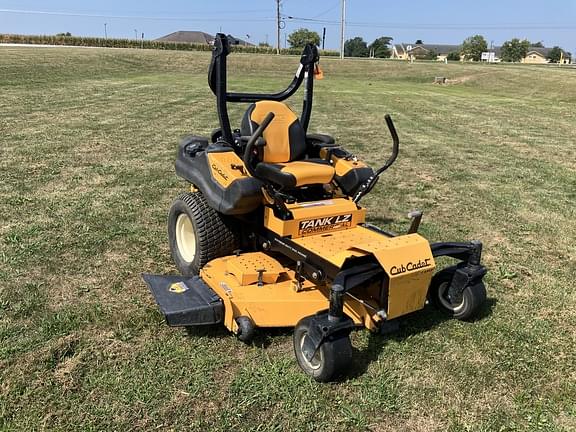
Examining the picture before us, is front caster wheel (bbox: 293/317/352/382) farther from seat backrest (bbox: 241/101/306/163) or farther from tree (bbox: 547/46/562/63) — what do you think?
tree (bbox: 547/46/562/63)

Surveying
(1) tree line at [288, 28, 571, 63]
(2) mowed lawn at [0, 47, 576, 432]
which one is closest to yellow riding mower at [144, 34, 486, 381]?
(2) mowed lawn at [0, 47, 576, 432]

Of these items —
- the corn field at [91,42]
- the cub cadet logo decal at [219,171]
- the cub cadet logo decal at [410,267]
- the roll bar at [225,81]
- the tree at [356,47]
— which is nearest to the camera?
the cub cadet logo decal at [410,267]

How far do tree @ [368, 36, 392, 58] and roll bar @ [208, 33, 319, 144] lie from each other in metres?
103

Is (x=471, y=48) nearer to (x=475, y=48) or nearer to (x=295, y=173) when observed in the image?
(x=475, y=48)

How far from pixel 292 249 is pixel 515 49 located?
97893 mm

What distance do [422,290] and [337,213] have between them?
82cm

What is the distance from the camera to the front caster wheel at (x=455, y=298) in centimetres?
347

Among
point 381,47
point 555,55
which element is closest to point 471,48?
point 381,47

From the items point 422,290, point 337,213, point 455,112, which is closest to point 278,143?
point 337,213

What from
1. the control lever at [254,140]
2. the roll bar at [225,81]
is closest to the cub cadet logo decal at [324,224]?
the control lever at [254,140]

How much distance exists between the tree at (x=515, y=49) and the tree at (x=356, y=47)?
33.5m

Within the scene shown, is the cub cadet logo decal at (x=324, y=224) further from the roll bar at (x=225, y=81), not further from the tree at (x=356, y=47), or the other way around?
the tree at (x=356, y=47)

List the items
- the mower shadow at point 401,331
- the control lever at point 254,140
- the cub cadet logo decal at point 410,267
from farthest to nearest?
the control lever at point 254,140 < the mower shadow at point 401,331 < the cub cadet logo decal at point 410,267

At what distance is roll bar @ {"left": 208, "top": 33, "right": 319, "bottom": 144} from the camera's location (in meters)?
4.00
